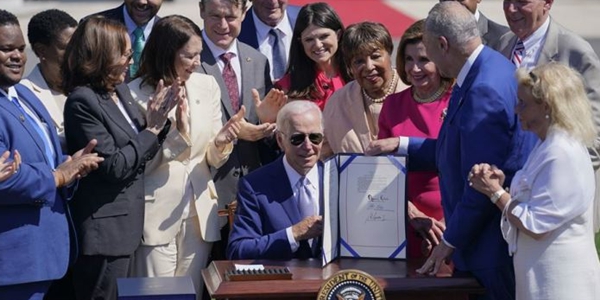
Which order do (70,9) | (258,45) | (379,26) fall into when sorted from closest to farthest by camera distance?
(379,26)
(258,45)
(70,9)

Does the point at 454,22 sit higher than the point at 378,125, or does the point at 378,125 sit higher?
the point at 454,22

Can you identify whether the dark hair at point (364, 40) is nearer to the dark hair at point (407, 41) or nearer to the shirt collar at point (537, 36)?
the dark hair at point (407, 41)

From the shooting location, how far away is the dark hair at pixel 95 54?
5.63 metres

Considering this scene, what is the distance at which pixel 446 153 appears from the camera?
4977mm

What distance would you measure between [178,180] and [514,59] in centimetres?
184

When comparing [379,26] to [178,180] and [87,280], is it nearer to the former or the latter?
[178,180]

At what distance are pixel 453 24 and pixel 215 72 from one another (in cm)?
194

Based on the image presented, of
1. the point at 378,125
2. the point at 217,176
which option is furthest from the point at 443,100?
the point at 217,176

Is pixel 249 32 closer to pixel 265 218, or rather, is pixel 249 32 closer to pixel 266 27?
pixel 266 27

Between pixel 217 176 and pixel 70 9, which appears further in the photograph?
pixel 70 9

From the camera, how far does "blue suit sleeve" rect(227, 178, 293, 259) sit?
17.3 feet

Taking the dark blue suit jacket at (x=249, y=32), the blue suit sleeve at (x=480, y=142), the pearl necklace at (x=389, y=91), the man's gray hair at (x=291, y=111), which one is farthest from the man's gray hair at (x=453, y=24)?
the dark blue suit jacket at (x=249, y=32)

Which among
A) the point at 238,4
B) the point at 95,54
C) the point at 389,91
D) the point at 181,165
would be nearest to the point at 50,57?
the point at 95,54
